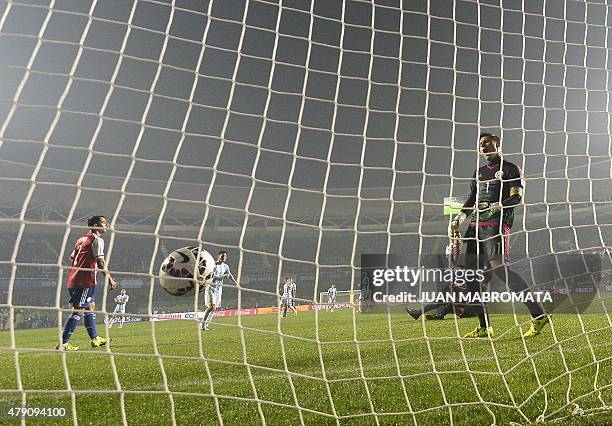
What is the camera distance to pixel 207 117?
18.6 meters

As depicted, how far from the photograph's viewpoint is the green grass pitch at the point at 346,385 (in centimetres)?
172

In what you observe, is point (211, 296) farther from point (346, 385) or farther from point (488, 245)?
point (346, 385)

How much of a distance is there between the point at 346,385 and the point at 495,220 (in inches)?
67.9

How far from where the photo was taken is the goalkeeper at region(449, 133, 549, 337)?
3.30 m

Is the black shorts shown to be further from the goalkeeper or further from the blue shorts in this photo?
the blue shorts

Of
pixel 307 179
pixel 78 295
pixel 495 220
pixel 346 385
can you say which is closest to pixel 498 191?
pixel 495 220

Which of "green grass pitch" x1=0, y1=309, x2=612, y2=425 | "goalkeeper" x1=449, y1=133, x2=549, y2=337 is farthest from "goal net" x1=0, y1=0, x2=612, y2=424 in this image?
"goalkeeper" x1=449, y1=133, x2=549, y2=337

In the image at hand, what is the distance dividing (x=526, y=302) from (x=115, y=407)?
2643 millimetres

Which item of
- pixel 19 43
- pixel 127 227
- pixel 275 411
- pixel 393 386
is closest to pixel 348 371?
pixel 393 386

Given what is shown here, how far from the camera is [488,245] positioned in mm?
3498

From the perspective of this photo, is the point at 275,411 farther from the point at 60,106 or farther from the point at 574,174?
the point at 574,174

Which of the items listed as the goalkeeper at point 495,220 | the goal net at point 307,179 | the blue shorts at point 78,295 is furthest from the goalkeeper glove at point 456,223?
the blue shorts at point 78,295

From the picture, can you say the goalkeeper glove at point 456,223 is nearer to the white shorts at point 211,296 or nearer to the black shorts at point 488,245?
the black shorts at point 488,245

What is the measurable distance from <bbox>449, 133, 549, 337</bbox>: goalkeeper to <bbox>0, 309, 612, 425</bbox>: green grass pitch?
0.28 metres
